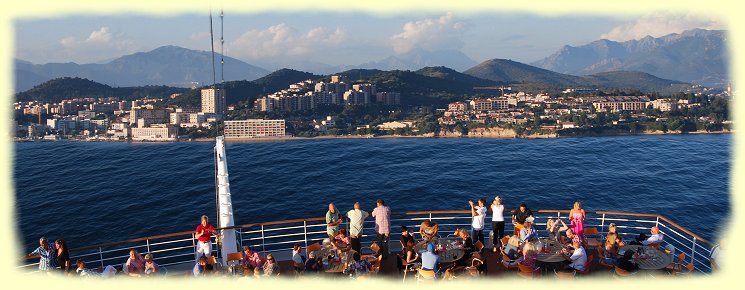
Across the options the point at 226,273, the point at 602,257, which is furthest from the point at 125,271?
the point at 602,257

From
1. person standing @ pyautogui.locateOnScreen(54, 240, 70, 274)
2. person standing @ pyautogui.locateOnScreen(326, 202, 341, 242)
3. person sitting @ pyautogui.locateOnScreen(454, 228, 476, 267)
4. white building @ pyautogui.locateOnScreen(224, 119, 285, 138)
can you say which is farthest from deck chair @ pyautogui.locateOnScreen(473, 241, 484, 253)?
white building @ pyautogui.locateOnScreen(224, 119, 285, 138)

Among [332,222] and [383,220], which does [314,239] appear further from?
[383,220]

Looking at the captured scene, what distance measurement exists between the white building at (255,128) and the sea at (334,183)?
9612 centimetres

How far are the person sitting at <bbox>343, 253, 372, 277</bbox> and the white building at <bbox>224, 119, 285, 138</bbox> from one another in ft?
507

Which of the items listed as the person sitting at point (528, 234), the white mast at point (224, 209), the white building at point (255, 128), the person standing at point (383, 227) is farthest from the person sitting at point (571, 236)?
the white building at point (255, 128)

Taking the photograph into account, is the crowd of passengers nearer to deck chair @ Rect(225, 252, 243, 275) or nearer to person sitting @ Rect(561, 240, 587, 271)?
person sitting @ Rect(561, 240, 587, 271)

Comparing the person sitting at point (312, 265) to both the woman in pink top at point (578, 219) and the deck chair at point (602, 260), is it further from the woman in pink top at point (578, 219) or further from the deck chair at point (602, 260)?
the deck chair at point (602, 260)

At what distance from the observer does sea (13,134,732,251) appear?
36.1 m

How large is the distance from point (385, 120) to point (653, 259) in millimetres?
168483

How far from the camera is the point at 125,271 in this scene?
9000 millimetres

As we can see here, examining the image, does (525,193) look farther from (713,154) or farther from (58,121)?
(58,121)

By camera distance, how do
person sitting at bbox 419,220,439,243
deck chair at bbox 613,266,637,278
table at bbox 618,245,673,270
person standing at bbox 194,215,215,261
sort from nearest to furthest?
1. deck chair at bbox 613,266,637,278
2. table at bbox 618,245,673,270
3. person standing at bbox 194,215,215,261
4. person sitting at bbox 419,220,439,243

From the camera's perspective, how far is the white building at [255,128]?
163 metres

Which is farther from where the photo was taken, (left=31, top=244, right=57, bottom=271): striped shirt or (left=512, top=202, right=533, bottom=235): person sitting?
(left=512, top=202, right=533, bottom=235): person sitting
